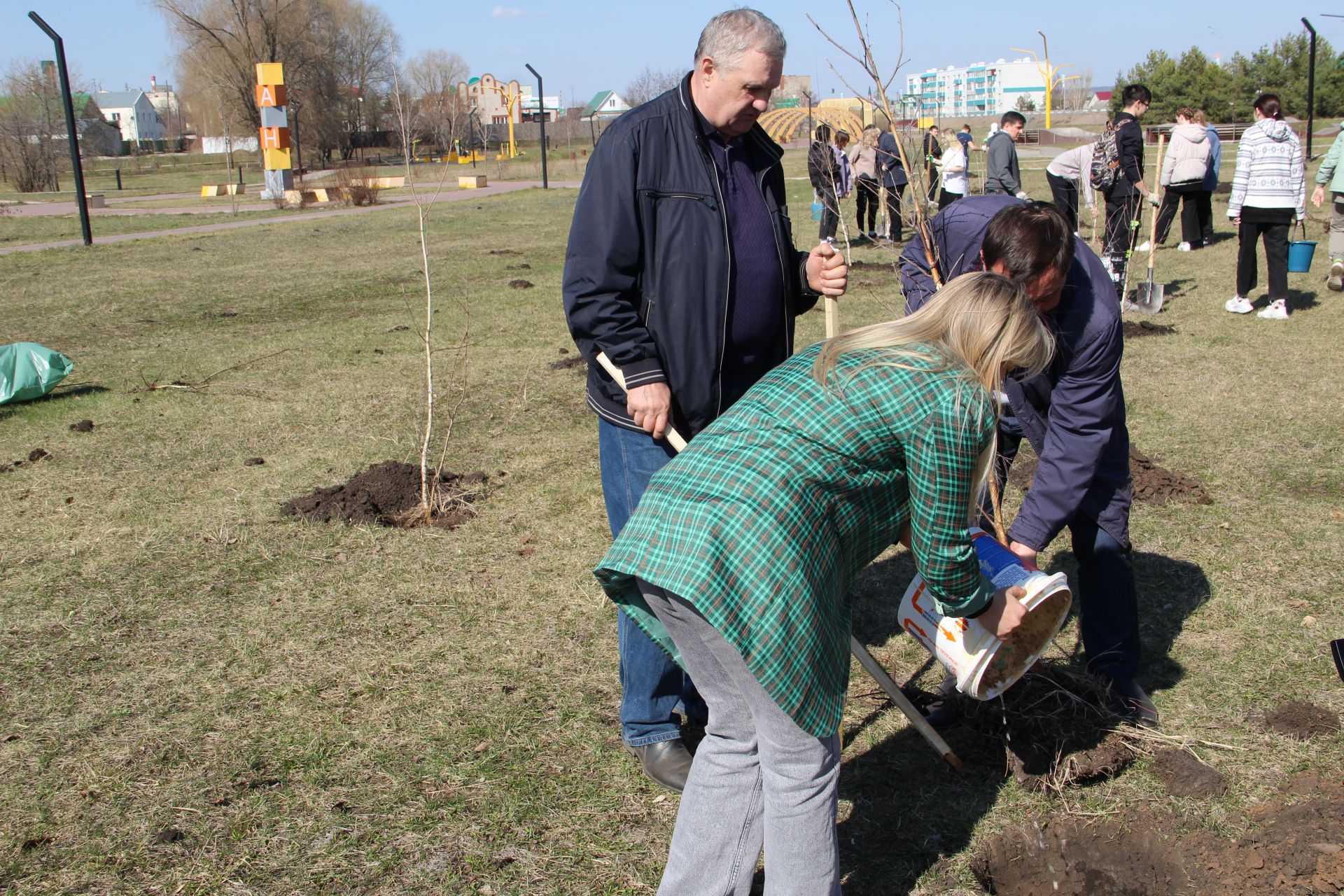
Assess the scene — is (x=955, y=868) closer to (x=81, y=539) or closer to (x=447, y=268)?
(x=81, y=539)

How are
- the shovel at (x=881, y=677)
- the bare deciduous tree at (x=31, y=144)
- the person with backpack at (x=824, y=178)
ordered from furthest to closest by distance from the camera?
the bare deciduous tree at (x=31, y=144) → the person with backpack at (x=824, y=178) → the shovel at (x=881, y=677)

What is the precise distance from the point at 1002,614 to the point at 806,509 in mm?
596

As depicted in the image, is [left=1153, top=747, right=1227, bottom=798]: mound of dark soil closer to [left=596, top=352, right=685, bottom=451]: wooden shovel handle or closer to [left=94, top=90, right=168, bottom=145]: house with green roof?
[left=596, top=352, right=685, bottom=451]: wooden shovel handle

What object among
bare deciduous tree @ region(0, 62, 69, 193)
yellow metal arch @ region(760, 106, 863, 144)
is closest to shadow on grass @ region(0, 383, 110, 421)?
yellow metal arch @ region(760, 106, 863, 144)

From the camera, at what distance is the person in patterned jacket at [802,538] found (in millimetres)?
1873

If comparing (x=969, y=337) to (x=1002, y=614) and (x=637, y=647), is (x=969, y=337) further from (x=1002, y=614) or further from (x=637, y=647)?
(x=637, y=647)

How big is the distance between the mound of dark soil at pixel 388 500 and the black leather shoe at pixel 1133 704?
3.01 meters

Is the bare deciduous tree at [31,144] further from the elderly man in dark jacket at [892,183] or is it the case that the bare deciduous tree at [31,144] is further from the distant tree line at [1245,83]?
the distant tree line at [1245,83]

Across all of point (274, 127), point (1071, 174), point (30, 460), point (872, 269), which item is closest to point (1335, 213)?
point (1071, 174)

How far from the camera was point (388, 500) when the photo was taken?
509 cm

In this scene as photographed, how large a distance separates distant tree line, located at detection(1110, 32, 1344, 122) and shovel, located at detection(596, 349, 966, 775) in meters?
45.4

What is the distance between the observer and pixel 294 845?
8.87 feet

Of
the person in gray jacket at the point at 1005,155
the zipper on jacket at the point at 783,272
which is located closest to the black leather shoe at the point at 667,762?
the zipper on jacket at the point at 783,272

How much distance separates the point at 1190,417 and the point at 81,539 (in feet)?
20.1
